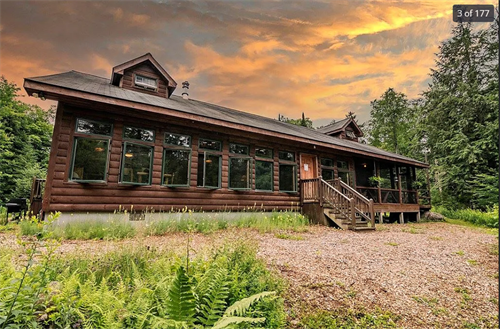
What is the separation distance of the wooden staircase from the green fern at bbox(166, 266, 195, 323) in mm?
8029

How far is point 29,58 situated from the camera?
9.46 metres

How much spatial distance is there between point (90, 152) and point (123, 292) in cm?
590

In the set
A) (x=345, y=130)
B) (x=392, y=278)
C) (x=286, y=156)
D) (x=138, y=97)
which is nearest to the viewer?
(x=392, y=278)

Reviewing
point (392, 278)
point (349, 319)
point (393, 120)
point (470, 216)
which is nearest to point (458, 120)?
point (470, 216)

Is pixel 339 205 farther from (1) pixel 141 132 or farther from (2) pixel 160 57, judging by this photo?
(2) pixel 160 57

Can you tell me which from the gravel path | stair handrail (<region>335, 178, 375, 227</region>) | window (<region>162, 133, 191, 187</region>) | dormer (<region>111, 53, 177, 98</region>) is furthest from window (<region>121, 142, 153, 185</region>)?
stair handrail (<region>335, 178, 375, 227</region>)

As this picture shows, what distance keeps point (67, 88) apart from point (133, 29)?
327 cm

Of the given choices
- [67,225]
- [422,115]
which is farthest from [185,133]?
[422,115]

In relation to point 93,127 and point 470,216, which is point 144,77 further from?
point 470,216

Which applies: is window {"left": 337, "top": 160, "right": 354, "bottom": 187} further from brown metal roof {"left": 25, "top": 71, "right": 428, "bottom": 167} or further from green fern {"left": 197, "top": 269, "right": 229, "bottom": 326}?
green fern {"left": 197, "top": 269, "right": 229, "bottom": 326}

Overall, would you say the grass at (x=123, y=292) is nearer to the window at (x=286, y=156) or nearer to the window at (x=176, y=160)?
the window at (x=176, y=160)

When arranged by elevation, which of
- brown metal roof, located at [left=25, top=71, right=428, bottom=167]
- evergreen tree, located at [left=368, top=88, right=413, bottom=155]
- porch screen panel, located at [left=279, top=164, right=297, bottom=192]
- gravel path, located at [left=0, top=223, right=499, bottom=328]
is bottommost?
gravel path, located at [left=0, top=223, right=499, bottom=328]

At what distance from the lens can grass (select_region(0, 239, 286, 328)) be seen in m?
1.99

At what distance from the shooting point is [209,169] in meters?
9.22
